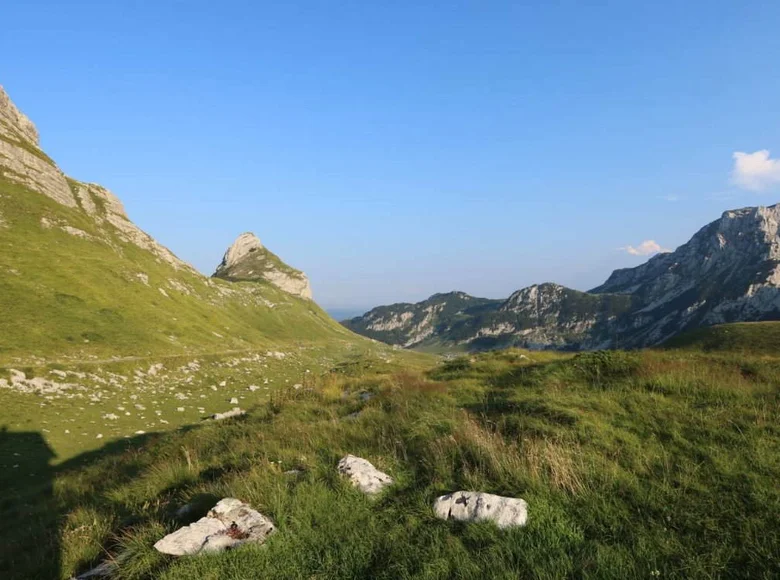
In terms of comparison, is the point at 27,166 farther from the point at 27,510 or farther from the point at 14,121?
the point at 27,510

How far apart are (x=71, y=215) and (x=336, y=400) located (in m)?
96.1

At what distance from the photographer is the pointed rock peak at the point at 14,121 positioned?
9971 cm

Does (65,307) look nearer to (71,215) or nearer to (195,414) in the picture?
(195,414)

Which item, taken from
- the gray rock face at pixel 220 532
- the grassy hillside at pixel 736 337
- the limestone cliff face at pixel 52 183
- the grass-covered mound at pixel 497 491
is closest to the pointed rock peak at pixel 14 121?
the limestone cliff face at pixel 52 183

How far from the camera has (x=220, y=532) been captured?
20.7 ft

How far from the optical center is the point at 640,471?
701 centimetres

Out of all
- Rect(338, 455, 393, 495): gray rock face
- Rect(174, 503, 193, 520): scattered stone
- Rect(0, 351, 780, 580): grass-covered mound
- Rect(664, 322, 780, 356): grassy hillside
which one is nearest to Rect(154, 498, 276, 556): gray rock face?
Rect(0, 351, 780, 580): grass-covered mound

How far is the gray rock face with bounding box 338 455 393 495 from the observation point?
750cm

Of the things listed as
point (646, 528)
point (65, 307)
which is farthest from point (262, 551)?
point (65, 307)

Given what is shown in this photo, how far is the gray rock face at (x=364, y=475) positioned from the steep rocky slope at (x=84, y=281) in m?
42.1

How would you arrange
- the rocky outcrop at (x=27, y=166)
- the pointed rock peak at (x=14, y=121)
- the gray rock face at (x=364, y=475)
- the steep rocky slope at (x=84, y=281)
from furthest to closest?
1. the pointed rock peak at (x=14, y=121)
2. the rocky outcrop at (x=27, y=166)
3. the steep rocky slope at (x=84, y=281)
4. the gray rock face at (x=364, y=475)

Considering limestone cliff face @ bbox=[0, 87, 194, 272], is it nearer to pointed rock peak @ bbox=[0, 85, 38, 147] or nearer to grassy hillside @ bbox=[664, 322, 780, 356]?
pointed rock peak @ bbox=[0, 85, 38, 147]

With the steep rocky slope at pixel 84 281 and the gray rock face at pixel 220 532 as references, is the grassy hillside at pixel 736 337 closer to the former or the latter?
the gray rock face at pixel 220 532

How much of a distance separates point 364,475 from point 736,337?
187 feet
